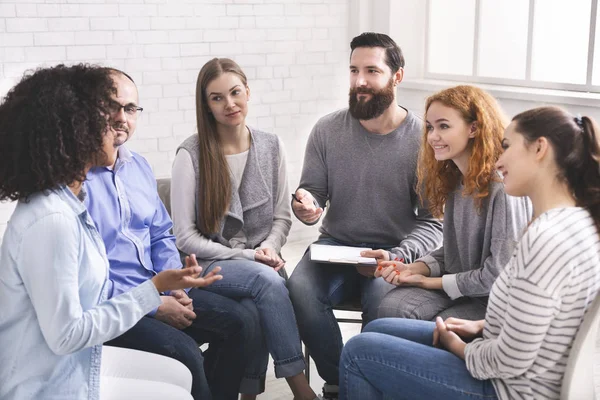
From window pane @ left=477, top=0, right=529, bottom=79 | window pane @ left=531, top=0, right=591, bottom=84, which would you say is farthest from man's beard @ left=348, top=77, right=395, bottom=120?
window pane @ left=477, top=0, right=529, bottom=79

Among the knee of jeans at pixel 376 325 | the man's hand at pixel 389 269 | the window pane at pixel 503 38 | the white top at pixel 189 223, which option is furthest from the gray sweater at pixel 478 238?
the window pane at pixel 503 38

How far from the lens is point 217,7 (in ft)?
17.3

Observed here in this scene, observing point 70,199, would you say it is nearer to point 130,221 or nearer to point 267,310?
point 130,221

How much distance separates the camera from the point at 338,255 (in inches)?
A: 112

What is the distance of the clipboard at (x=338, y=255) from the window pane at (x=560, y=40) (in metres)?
2.47

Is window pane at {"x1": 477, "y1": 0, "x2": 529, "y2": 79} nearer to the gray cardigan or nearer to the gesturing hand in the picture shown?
the gray cardigan

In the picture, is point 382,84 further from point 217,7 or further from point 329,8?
point 329,8

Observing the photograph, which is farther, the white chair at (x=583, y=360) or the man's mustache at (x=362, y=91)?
the man's mustache at (x=362, y=91)

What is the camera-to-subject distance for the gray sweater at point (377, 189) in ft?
10.0

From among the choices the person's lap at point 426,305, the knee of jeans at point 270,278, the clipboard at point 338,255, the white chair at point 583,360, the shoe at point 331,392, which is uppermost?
the white chair at point 583,360

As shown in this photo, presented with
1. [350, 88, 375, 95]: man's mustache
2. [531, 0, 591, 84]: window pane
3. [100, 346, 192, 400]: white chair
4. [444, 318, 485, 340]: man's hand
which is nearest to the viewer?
[100, 346, 192, 400]: white chair

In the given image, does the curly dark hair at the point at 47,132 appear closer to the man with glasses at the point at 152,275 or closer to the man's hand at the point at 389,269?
the man with glasses at the point at 152,275

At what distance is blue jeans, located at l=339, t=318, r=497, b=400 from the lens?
1.94 m

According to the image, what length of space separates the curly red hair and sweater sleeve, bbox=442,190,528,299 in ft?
0.24
